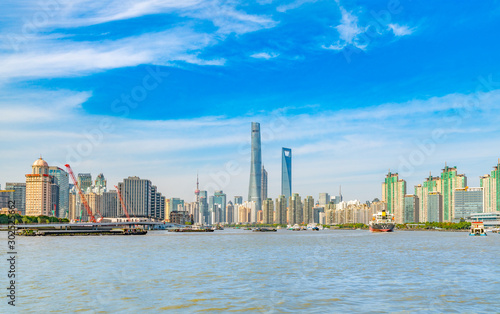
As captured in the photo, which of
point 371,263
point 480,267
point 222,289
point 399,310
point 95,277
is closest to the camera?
point 399,310

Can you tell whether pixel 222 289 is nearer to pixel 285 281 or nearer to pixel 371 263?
pixel 285 281

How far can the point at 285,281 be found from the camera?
1737 inches

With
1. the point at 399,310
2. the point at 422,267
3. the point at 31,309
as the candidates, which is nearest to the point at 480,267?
the point at 422,267

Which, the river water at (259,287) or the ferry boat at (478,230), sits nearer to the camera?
the river water at (259,287)

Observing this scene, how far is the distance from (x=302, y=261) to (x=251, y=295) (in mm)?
28139

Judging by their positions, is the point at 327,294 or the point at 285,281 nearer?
the point at 327,294

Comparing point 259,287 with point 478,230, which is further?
point 478,230

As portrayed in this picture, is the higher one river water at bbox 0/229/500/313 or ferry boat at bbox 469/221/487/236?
river water at bbox 0/229/500/313

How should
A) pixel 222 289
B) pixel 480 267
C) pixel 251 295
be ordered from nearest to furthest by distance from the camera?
pixel 251 295
pixel 222 289
pixel 480 267

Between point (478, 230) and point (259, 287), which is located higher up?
point (259, 287)

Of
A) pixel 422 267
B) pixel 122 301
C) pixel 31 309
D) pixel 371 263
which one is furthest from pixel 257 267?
pixel 31 309

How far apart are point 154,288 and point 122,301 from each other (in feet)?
19.1

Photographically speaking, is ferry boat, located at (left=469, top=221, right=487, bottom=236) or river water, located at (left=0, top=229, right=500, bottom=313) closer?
river water, located at (left=0, top=229, right=500, bottom=313)

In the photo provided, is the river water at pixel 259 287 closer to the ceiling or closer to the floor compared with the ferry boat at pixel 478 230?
closer to the ceiling
